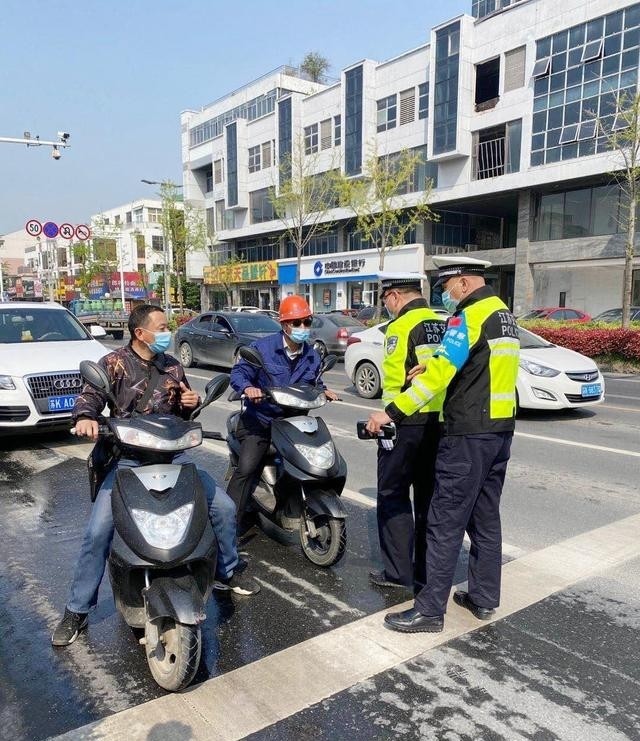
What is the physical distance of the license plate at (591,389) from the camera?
877cm

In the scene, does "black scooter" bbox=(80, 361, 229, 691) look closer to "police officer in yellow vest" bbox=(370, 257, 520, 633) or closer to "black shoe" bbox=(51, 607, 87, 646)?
"black shoe" bbox=(51, 607, 87, 646)

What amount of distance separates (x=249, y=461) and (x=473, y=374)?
1.67 meters

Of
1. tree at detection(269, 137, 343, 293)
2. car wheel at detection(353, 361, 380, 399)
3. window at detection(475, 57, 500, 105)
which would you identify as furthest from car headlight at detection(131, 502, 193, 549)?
window at detection(475, 57, 500, 105)

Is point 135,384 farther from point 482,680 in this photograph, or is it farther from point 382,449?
point 482,680

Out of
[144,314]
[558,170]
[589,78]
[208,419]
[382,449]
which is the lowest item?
[208,419]

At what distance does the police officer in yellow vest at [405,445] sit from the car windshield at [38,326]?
565 centimetres

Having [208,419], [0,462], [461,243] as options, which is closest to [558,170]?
[461,243]

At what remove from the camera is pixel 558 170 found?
3008 centimetres

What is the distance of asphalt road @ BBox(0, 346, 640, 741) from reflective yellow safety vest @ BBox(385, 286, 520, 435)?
109 cm

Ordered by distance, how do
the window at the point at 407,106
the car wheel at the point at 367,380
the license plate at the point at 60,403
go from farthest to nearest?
the window at the point at 407,106, the car wheel at the point at 367,380, the license plate at the point at 60,403

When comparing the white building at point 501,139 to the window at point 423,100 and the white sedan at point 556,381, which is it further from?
the white sedan at point 556,381

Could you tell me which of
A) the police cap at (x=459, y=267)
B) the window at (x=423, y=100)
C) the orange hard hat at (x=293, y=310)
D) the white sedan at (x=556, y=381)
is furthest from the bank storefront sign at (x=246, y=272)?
the police cap at (x=459, y=267)

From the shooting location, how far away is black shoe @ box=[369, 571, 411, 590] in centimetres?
362

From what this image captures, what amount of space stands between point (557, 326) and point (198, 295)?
51994 mm
